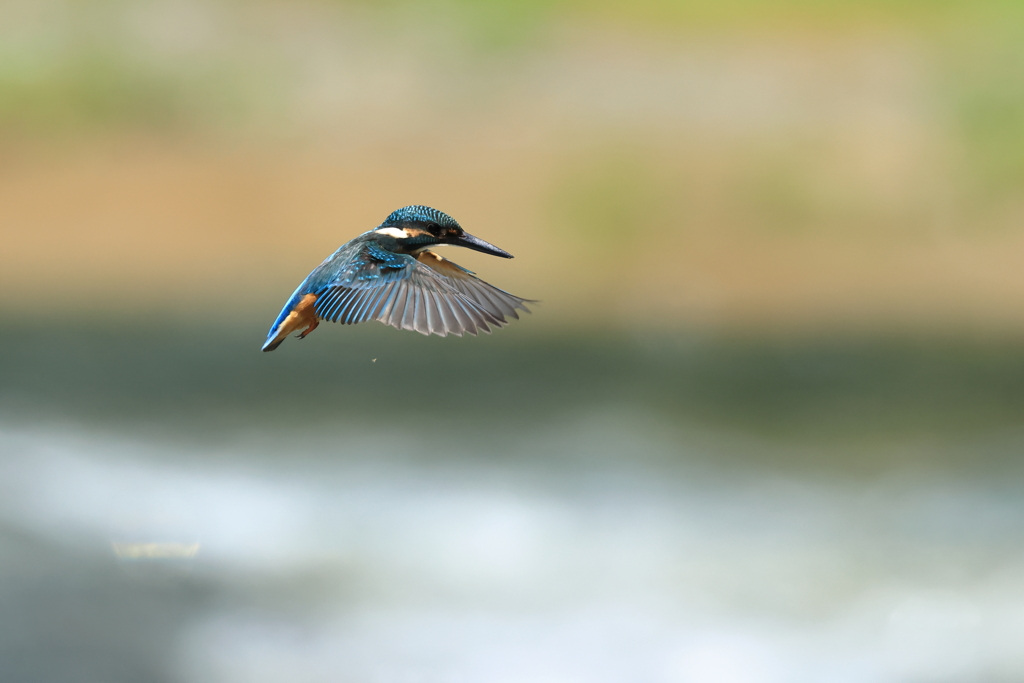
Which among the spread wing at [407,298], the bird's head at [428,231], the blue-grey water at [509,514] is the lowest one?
the spread wing at [407,298]

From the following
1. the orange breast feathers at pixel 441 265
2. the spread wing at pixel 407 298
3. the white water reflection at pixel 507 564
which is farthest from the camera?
the white water reflection at pixel 507 564

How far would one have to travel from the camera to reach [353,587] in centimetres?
249

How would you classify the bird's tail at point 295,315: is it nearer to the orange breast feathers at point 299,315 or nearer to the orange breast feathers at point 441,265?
the orange breast feathers at point 299,315

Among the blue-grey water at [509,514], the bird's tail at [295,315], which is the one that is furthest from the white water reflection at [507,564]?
the bird's tail at [295,315]

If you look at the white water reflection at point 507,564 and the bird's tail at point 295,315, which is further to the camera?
the white water reflection at point 507,564

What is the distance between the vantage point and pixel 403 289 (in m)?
0.85

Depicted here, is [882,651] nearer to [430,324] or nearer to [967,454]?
[967,454]

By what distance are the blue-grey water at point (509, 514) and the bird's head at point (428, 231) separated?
1.52 meters

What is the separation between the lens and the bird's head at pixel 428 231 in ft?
2.86

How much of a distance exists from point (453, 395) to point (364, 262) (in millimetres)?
2399

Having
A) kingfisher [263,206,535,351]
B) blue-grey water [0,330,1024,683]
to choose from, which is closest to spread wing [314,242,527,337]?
kingfisher [263,206,535,351]

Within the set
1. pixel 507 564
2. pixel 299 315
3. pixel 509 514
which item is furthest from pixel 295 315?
pixel 509 514

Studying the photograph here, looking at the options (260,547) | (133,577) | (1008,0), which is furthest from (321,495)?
(1008,0)

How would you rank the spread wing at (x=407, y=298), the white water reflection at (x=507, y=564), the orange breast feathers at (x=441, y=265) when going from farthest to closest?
1. the white water reflection at (x=507, y=564)
2. the orange breast feathers at (x=441, y=265)
3. the spread wing at (x=407, y=298)
